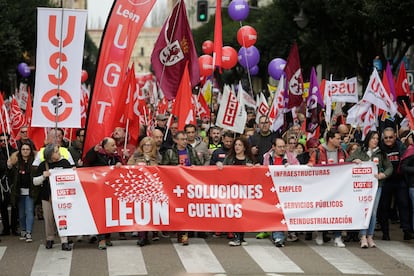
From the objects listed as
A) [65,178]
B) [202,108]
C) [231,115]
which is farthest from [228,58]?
[65,178]

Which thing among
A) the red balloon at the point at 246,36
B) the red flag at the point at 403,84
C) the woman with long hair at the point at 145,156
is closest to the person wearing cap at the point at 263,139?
the woman with long hair at the point at 145,156

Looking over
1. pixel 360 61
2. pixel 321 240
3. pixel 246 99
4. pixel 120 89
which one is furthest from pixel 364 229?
pixel 360 61

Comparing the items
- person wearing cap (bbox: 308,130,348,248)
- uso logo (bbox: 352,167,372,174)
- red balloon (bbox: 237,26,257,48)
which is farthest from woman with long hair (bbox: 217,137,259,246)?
red balloon (bbox: 237,26,257,48)

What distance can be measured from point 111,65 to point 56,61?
0.87 meters

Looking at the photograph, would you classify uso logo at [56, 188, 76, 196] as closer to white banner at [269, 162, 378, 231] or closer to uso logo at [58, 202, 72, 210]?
uso logo at [58, 202, 72, 210]

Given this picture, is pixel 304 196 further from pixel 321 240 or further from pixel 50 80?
pixel 50 80

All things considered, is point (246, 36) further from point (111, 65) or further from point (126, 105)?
point (111, 65)

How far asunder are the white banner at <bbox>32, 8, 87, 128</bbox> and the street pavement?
1.71 metres

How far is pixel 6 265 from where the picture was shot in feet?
34.0

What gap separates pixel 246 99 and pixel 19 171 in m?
11.0

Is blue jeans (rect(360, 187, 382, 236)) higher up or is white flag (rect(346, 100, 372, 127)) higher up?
white flag (rect(346, 100, 372, 127))

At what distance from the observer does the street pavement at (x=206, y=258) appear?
994 cm

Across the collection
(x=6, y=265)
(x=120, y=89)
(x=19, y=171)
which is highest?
(x=120, y=89)

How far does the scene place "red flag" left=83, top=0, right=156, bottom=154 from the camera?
11914 mm
